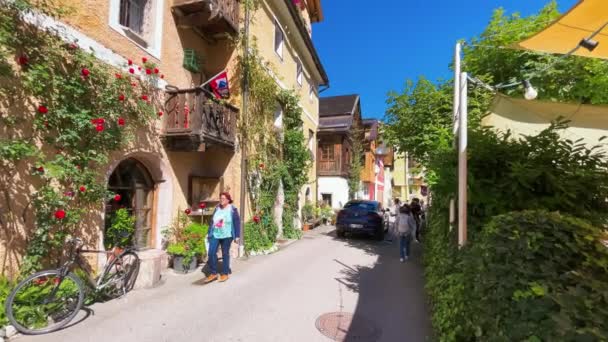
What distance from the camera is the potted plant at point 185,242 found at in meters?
6.24

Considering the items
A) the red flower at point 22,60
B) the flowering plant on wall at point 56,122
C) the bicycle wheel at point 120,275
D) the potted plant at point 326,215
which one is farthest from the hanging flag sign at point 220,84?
the potted plant at point 326,215

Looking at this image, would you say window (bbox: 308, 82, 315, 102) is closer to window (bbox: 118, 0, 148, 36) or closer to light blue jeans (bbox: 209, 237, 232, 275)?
window (bbox: 118, 0, 148, 36)

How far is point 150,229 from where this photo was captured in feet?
21.3

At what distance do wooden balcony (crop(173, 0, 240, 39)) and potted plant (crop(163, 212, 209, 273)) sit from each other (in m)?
4.60

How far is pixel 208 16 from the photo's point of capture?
6.73 metres

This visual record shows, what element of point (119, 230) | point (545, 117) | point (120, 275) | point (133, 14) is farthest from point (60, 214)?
point (545, 117)

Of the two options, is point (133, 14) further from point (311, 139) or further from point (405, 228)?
point (311, 139)

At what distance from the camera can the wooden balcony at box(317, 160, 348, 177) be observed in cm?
1980

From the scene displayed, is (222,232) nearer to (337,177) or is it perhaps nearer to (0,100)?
(0,100)

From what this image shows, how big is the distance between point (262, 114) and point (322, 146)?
38.0 ft

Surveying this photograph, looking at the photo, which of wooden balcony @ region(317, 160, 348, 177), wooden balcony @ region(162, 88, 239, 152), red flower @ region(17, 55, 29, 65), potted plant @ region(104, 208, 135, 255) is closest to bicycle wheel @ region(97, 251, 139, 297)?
potted plant @ region(104, 208, 135, 255)

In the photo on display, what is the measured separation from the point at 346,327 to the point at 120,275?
367 cm

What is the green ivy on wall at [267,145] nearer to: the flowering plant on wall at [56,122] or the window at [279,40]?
the window at [279,40]

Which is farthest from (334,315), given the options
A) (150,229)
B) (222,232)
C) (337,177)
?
(337,177)
